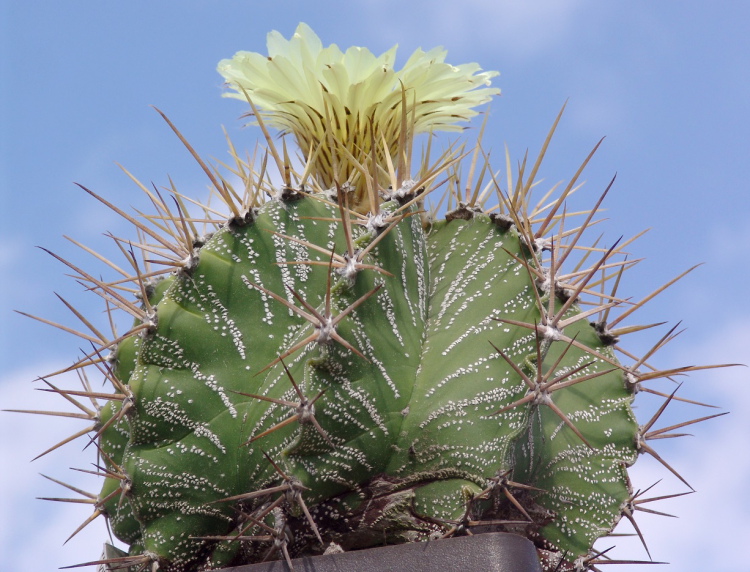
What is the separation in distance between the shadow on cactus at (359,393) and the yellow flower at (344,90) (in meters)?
0.10

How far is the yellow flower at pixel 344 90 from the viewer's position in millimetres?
1692

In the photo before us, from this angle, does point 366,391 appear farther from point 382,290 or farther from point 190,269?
point 190,269

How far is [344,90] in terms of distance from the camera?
1701mm

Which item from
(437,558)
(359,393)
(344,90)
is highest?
(344,90)

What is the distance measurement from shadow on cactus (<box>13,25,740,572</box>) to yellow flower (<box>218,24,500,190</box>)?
105 millimetres

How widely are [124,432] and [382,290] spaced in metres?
0.61

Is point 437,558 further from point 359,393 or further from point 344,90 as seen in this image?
point 344,90

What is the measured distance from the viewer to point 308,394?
1.31 meters

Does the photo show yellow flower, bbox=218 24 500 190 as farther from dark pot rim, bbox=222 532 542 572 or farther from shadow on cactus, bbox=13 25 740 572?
dark pot rim, bbox=222 532 542 572

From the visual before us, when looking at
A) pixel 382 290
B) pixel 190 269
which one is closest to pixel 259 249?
pixel 190 269

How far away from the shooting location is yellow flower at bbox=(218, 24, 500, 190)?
5.55ft

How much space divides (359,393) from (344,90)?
66 cm

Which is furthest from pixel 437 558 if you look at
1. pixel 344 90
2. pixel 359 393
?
pixel 344 90

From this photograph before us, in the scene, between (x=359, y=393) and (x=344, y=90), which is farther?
(x=344, y=90)
